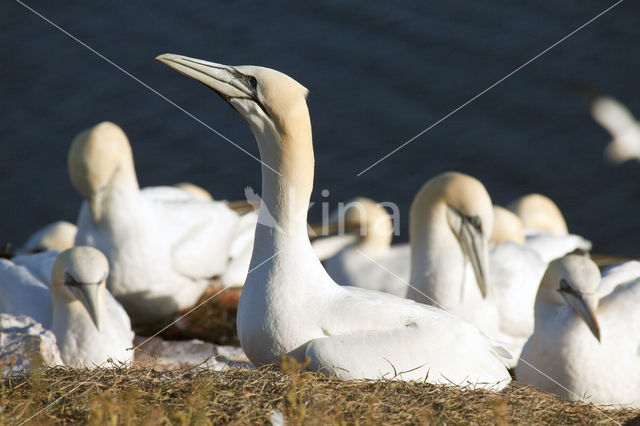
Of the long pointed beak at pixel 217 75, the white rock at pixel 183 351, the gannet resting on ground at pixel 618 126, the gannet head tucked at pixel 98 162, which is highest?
the long pointed beak at pixel 217 75

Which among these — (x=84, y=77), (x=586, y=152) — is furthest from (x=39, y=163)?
(x=586, y=152)

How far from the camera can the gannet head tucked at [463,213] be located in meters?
5.98

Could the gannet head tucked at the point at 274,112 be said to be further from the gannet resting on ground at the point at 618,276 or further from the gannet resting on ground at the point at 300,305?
the gannet resting on ground at the point at 618,276

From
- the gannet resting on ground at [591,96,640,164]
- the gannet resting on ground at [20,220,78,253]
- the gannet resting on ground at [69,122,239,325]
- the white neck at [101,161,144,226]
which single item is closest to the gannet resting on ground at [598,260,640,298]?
the gannet resting on ground at [591,96,640,164]

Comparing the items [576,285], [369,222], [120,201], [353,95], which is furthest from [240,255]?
[353,95]

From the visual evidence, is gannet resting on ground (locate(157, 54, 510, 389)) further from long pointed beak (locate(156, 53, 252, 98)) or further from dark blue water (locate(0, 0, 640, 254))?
dark blue water (locate(0, 0, 640, 254))

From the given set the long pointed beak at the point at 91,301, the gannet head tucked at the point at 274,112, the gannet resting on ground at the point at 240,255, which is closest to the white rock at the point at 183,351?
the long pointed beak at the point at 91,301

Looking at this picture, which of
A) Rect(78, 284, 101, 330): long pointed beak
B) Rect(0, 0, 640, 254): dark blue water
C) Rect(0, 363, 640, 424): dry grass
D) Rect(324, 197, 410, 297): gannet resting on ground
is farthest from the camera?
Rect(0, 0, 640, 254): dark blue water

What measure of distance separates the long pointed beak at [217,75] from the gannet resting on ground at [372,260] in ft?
9.56

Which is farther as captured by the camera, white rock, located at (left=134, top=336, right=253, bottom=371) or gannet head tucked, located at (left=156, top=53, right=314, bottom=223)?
white rock, located at (left=134, top=336, right=253, bottom=371)

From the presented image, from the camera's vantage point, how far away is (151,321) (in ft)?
21.3

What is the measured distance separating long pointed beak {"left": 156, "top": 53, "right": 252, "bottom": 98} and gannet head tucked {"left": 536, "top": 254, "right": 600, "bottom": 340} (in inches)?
83.0

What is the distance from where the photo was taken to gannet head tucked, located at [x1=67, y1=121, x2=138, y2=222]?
621 cm

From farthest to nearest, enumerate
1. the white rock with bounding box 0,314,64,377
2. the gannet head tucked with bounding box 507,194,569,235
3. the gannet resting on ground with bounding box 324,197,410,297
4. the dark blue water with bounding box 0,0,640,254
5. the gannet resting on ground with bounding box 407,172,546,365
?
the dark blue water with bounding box 0,0,640,254 → the gannet head tucked with bounding box 507,194,569,235 → the gannet resting on ground with bounding box 324,197,410,297 → the gannet resting on ground with bounding box 407,172,546,365 → the white rock with bounding box 0,314,64,377
